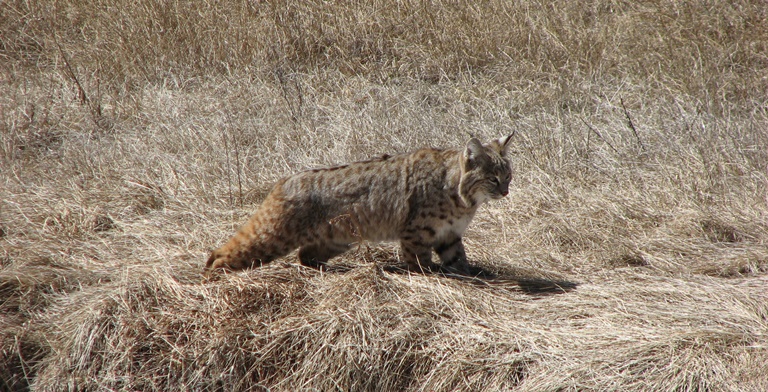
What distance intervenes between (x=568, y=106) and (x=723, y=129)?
5.17 feet

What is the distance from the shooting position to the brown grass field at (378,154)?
185 inches

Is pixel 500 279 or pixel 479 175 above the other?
pixel 479 175

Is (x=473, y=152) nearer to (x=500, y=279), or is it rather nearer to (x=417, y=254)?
(x=417, y=254)

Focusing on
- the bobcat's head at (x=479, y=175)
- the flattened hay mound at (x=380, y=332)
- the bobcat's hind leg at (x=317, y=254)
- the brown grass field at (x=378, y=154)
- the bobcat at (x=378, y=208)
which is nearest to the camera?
the flattened hay mound at (x=380, y=332)

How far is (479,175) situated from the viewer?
5.19 metres

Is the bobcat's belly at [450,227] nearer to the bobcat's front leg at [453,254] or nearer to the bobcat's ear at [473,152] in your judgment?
the bobcat's front leg at [453,254]

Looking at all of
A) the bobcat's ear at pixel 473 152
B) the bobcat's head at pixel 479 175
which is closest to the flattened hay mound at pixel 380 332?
the bobcat's head at pixel 479 175

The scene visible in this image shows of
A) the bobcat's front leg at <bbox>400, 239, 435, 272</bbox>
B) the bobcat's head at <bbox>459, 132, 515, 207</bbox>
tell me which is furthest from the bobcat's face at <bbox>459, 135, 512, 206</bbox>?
the bobcat's front leg at <bbox>400, 239, 435, 272</bbox>

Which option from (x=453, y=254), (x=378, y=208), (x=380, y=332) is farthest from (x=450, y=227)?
(x=380, y=332)

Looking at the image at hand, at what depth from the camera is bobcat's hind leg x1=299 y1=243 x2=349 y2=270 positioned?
5.34 metres

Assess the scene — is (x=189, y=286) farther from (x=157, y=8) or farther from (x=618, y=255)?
(x=157, y=8)

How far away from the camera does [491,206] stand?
6.50m

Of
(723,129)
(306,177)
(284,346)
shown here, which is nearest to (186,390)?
(284,346)

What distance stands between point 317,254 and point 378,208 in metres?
0.57
